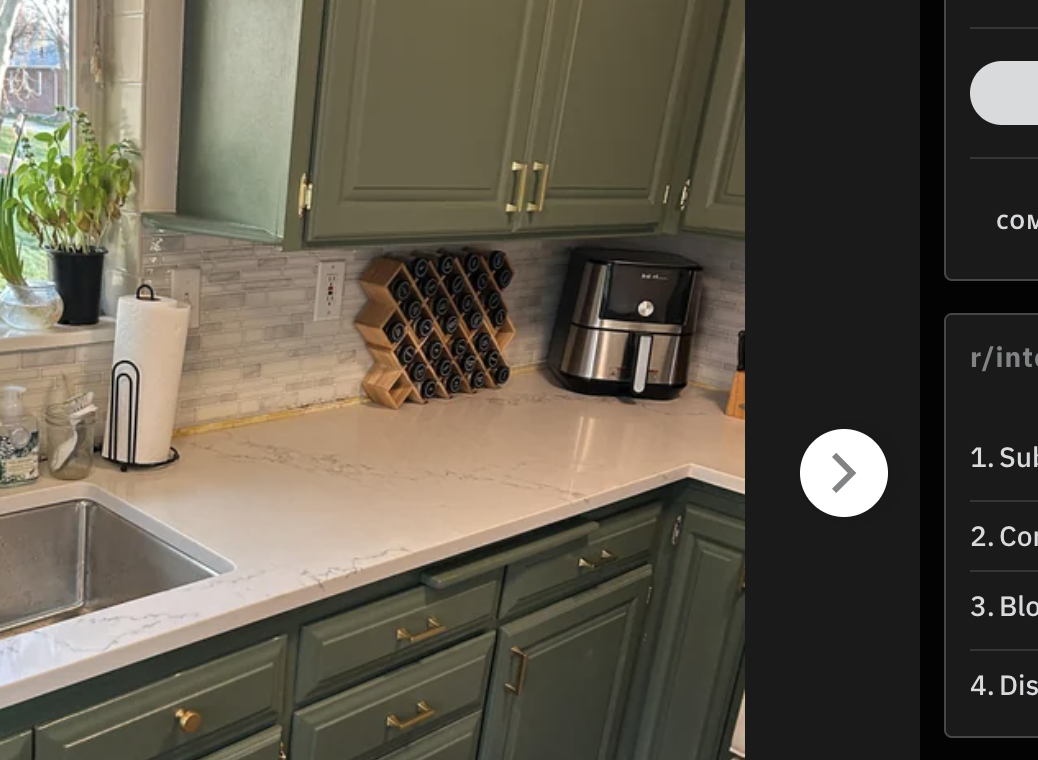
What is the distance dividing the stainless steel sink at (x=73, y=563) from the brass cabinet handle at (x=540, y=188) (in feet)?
3.28

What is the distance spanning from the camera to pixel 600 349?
2.57 m

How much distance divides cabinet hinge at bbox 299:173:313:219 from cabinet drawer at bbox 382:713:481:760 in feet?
3.04

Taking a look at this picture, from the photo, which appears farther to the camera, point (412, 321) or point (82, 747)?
point (412, 321)

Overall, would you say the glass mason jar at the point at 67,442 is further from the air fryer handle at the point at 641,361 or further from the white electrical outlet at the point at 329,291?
the air fryer handle at the point at 641,361

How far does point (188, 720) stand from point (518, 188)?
119cm

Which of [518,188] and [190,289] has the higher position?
[518,188]

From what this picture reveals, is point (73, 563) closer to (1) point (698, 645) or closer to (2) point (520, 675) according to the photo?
(2) point (520, 675)

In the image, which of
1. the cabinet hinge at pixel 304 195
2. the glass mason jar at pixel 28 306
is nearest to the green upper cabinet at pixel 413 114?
the cabinet hinge at pixel 304 195

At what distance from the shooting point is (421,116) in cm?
179

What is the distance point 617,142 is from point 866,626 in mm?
2034

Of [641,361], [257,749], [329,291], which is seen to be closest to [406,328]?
[329,291]

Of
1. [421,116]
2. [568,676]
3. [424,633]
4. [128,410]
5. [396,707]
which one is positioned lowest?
[568,676]

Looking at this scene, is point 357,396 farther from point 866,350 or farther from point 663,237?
point 866,350

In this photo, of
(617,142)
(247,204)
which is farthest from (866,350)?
(617,142)
